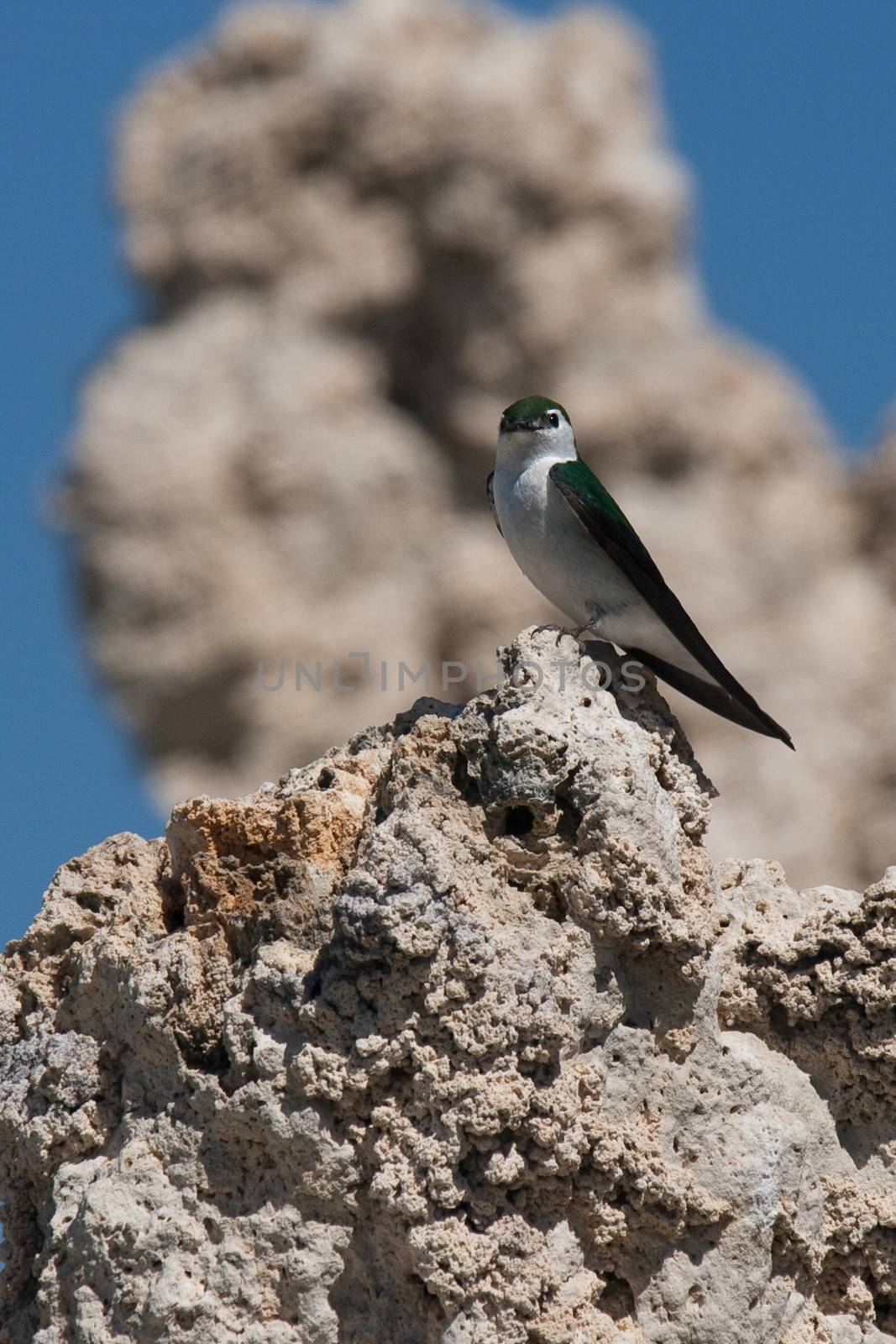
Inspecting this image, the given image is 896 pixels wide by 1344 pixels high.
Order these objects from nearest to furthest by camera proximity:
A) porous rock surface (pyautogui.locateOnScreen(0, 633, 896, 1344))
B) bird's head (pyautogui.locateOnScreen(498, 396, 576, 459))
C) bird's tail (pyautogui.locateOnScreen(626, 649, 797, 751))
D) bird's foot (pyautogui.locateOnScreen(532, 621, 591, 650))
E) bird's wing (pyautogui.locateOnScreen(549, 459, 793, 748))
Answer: porous rock surface (pyautogui.locateOnScreen(0, 633, 896, 1344)) < bird's foot (pyautogui.locateOnScreen(532, 621, 591, 650)) < bird's wing (pyautogui.locateOnScreen(549, 459, 793, 748)) < bird's tail (pyautogui.locateOnScreen(626, 649, 797, 751)) < bird's head (pyautogui.locateOnScreen(498, 396, 576, 459))

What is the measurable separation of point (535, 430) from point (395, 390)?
480 inches

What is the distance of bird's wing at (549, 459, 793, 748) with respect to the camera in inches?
248

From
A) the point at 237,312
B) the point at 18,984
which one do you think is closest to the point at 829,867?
the point at 237,312

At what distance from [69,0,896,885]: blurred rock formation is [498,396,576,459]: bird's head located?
8.57 meters

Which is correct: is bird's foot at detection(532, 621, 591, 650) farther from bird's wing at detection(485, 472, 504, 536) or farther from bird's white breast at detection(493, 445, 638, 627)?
bird's wing at detection(485, 472, 504, 536)

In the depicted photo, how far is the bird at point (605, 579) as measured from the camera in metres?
6.35

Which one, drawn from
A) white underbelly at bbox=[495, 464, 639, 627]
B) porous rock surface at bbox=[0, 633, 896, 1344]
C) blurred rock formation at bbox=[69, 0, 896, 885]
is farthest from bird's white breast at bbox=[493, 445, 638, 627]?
blurred rock formation at bbox=[69, 0, 896, 885]

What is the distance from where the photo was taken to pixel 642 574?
6398 millimetres

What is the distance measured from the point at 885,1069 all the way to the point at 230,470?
1317 cm

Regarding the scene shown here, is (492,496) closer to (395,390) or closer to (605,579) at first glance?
(605,579)

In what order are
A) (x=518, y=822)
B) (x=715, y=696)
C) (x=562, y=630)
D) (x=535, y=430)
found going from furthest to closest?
(x=535, y=430), (x=715, y=696), (x=562, y=630), (x=518, y=822)

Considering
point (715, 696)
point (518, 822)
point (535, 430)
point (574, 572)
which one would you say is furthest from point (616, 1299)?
point (535, 430)

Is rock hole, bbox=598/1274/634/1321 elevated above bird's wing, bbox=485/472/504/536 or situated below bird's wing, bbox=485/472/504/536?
below

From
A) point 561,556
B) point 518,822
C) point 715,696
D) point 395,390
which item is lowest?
point 518,822
